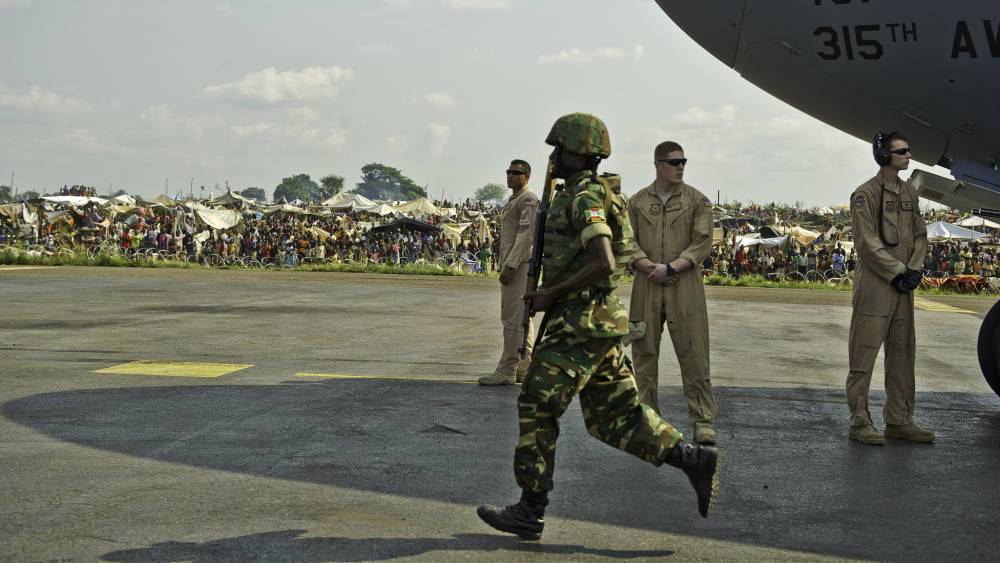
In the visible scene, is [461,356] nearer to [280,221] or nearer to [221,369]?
[221,369]

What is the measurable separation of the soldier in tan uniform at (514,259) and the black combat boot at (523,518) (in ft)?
12.9

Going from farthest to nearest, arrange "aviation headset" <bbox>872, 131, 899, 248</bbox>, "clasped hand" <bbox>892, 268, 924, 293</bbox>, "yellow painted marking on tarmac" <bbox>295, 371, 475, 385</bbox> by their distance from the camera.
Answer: "yellow painted marking on tarmac" <bbox>295, 371, 475, 385</bbox>, "aviation headset" <bbox>872, 131, 899, 248</bbox>, "clasped hand" <bbox>892, 268, 924, 293</bbox>

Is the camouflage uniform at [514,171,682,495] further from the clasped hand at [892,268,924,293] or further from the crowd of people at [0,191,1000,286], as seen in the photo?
the crowd of people at [0,191,1000,286]

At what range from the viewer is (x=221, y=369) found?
896cm

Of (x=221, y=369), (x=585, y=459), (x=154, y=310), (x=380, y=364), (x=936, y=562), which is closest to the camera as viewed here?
(x=936, y=562)

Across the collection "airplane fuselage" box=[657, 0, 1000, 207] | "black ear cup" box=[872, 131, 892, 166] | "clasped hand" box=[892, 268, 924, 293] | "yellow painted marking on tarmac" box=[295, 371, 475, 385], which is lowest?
"yellow painted marking on tarmac" box=[295, 371, 475, 385]

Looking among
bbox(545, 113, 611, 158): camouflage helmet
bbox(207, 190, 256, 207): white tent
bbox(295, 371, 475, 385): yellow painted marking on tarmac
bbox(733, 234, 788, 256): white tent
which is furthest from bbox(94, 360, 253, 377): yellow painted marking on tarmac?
bbox(207, 190, 256, 207): white tent

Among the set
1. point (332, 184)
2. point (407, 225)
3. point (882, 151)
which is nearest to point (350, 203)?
point (407, 225)

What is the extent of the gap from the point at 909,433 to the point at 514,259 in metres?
3.20

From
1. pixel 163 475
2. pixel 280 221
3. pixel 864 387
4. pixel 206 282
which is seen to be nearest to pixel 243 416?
pixel 163 475

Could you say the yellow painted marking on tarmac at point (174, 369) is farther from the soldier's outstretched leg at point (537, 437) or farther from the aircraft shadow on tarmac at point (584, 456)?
the soldier's outstretched leg at point (537, 437)

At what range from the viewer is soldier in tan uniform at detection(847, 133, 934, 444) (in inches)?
253

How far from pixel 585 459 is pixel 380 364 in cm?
420

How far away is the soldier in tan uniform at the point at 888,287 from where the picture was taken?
21.1ft
